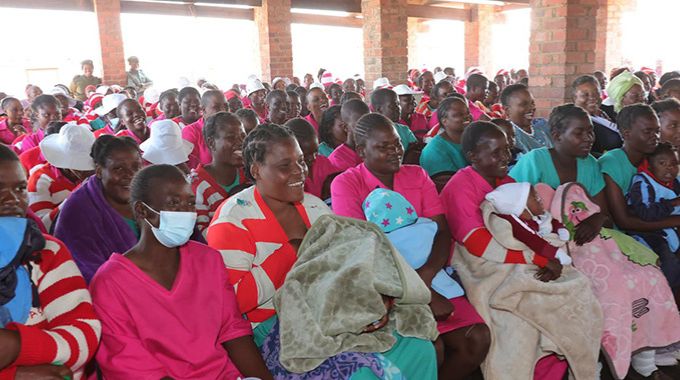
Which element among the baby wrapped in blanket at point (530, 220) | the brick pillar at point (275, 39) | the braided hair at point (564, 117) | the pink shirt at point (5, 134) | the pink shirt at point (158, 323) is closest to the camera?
the pink shirt at point (158, 323)

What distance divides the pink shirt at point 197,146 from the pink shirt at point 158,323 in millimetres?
2675

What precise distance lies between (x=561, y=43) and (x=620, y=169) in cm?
312

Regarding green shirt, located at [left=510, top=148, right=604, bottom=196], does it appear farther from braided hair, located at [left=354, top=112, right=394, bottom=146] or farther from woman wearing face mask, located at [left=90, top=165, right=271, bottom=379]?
woman wearing face mask, located at [left=90, top=165, right=271, bottom=379]

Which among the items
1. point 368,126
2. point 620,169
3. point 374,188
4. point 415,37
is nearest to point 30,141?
point 368,126

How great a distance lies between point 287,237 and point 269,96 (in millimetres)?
→ 3930

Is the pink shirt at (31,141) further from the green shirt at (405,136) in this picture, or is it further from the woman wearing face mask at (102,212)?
Answer: the green shirt at (405,136)

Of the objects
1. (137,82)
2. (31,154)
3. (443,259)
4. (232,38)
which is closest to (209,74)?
(232,38)

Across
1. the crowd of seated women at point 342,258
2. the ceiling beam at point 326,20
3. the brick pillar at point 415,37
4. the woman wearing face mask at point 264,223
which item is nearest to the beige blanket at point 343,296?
the crowd of seated women at point 342,258

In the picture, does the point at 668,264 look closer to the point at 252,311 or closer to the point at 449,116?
the point at 449,116

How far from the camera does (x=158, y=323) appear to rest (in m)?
1.92

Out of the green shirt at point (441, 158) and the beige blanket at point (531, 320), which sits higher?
the green shirt at point (441, 158)

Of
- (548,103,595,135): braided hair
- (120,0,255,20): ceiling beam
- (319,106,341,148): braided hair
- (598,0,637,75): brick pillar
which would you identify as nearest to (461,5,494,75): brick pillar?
(598,0,637,75): brick pillar

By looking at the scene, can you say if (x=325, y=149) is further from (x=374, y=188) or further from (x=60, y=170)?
(x=60, y=170)

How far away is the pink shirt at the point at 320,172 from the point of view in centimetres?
373
